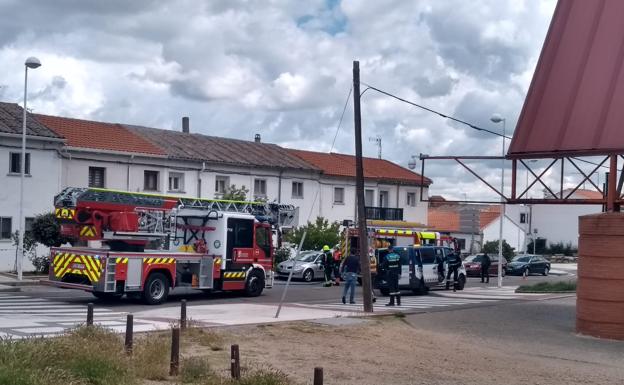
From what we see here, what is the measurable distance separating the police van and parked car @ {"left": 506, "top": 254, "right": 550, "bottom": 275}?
955 inches

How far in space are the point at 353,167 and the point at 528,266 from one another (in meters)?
13.5

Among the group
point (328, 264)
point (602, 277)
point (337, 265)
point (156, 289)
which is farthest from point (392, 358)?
point (337, 265)

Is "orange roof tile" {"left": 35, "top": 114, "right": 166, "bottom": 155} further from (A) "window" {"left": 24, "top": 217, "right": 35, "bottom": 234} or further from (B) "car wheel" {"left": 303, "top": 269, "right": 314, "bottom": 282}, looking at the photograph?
(B) "car wheel" {"left": 303, "top": 269, "right": 314, "bottom": 282}

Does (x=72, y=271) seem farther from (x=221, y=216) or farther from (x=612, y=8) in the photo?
(x=612, y=8)

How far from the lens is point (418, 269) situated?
3127 cm

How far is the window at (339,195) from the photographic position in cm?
5462

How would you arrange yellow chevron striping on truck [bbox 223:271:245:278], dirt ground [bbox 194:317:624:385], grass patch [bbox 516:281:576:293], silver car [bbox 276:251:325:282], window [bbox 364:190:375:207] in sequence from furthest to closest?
window [bbox 364:190:375:207], silver car [bbox 276:251:325:282], grass patch [bbox 516:281:576:293], yellow chevron striping on truck [bbox 223:271:245:278], dirt ground [bbox 194:317:624:385]

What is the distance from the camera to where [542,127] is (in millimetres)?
21656

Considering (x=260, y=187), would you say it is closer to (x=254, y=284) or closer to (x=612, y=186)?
(x=254, y=284)

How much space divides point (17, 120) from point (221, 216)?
1639 cm

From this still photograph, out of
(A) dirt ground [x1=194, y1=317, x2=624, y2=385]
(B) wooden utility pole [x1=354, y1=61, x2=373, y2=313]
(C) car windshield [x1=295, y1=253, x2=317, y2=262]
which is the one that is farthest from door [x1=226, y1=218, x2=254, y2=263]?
(C) car windshield [x1=295, y1=253, x2=317, y2=262]

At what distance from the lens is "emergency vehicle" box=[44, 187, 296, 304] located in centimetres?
2281

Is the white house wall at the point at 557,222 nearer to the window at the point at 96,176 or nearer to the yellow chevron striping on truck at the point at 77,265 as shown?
the window at the point at 96,176

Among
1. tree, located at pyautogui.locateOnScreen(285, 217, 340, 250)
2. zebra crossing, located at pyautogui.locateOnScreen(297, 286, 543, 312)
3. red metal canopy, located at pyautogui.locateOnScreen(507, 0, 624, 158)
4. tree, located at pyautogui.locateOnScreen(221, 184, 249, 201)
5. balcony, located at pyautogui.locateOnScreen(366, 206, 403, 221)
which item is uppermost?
red metal canopy, located at pyautogui.locateOnScreen(507, 0, 624, 158)
